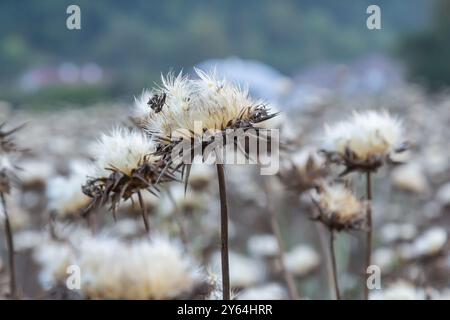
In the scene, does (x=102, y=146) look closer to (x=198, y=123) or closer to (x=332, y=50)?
(x=198, y=123)

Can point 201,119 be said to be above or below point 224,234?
above

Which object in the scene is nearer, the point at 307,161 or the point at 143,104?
the point at 143,104

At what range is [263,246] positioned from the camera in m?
2.20

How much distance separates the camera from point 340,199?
998 millimetres

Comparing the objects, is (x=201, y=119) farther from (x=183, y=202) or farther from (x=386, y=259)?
(x=386, y=259)

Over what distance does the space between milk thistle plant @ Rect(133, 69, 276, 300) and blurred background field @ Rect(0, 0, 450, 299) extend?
0.06m

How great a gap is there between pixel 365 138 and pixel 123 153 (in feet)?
1.19

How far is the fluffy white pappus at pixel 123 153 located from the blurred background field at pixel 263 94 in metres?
0.11

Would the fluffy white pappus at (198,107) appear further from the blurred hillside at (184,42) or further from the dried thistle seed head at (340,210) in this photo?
the blurred hillside at (184,42)

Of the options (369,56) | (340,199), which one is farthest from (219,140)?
(369,56)

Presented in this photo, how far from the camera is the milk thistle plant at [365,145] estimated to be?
3.21ft

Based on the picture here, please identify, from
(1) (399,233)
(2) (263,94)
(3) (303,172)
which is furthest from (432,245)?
(2) (263,94)

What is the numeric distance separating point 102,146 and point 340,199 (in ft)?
1.16


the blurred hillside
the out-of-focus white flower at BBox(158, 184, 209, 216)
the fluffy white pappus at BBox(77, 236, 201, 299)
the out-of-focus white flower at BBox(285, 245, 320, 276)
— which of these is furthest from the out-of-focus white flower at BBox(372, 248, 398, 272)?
the blurred hillside
